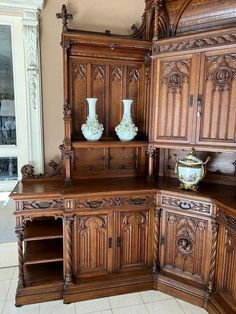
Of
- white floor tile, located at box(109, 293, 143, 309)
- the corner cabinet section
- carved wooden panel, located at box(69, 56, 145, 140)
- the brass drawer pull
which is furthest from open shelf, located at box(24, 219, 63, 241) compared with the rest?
the corner cabinet section

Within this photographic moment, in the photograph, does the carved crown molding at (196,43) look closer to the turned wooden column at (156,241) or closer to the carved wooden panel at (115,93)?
the carved wooden panel at (115,93)

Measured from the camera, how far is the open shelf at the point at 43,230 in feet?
7.24

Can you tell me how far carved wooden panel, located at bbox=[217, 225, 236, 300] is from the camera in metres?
1.97

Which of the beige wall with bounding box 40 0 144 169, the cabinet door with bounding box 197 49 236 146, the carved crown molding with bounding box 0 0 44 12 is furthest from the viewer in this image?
the beige wall with bounding box 40 0 144 169

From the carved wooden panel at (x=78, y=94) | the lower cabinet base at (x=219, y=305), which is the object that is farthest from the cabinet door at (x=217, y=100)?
the lower cabinet base at (x=219, y=305)

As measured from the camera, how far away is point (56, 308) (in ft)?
7.07

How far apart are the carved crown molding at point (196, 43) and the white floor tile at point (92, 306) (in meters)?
2.15

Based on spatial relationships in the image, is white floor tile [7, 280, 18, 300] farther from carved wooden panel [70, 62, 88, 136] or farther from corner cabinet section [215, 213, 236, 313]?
corner cabinet section [215, 213, 236, 313]

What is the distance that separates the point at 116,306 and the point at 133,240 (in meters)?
0.53

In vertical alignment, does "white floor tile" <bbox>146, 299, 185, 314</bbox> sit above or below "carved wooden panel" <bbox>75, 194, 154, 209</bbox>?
below

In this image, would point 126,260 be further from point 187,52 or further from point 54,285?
point 187,52

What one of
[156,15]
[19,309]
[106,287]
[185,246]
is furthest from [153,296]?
[156,15]

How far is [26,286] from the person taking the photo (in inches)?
86.8

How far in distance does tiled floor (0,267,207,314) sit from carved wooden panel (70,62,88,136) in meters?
1.47
